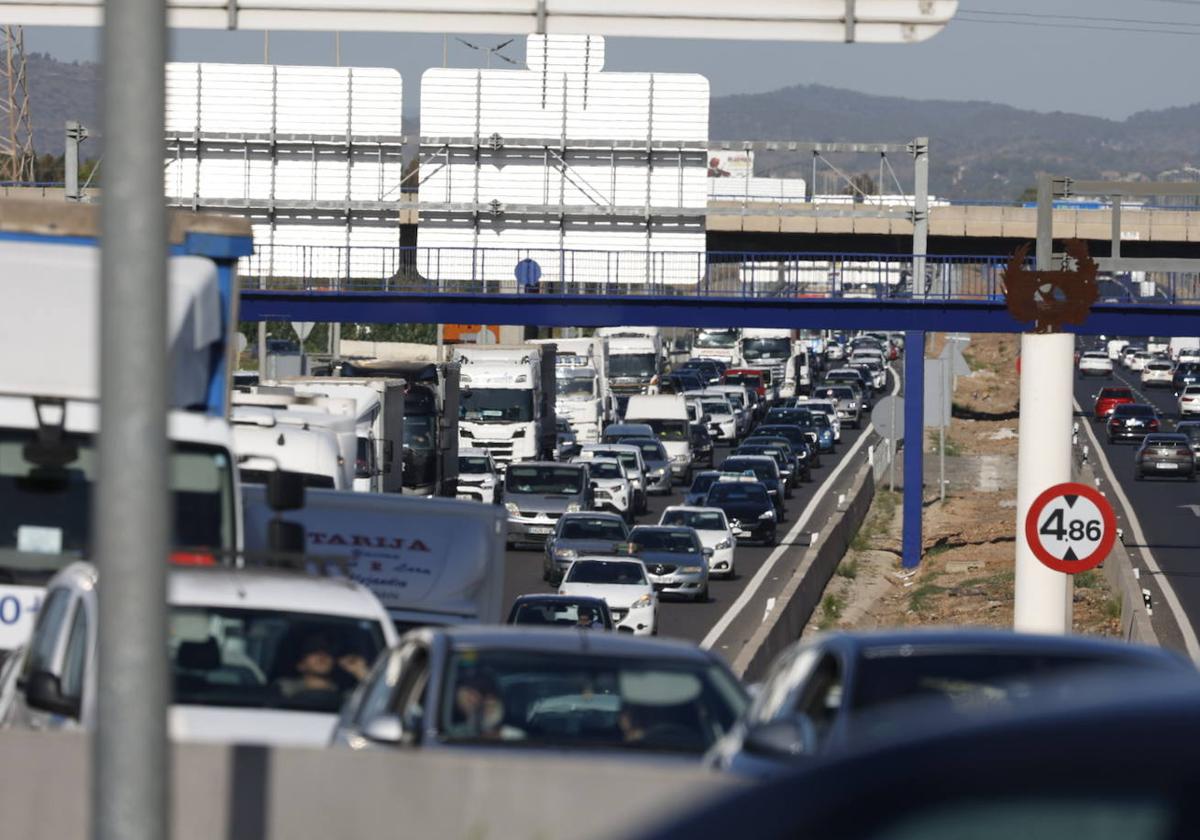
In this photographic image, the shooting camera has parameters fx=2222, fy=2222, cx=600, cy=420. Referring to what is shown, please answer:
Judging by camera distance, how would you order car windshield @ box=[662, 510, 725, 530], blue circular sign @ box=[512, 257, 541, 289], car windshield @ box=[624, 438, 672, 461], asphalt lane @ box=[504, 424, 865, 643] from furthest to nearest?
car windshield @ box=[624, 438, 672, 461] → blue circular sign @ box=[512, 257, 541, 289] → car windshield @ box=[662, 510, 725, 530] → asphalt lane @ box=[504, 424, 865, 643]

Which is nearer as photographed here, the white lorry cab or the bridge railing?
the white lorry cab

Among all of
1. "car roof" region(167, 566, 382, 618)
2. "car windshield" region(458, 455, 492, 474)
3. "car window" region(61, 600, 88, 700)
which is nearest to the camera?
"car window" region(61, 600, 88, 700)

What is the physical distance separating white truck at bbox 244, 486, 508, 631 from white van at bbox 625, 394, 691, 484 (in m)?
44.2

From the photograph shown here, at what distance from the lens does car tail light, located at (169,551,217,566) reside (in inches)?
490

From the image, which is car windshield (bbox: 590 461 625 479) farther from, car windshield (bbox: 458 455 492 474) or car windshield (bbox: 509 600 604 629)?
car windshield (bbox: 509 600 604 629)

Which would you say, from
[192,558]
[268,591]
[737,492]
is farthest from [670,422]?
[268,591]

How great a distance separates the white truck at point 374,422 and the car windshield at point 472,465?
8704mm

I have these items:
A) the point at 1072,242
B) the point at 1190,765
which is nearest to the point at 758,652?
the point at 1072,242

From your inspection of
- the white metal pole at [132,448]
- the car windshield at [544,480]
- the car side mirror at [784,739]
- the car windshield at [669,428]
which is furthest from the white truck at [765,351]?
the white metal pole at [132,448]

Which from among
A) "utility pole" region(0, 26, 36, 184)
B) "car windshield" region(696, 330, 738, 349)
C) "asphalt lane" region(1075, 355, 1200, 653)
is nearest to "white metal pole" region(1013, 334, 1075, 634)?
"asphalt lane" region(1075, 355, 1200, 653)

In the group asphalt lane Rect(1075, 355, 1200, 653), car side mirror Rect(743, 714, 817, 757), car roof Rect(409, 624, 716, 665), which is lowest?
asphalt lane Rect(1075, 355, 1200, 653)

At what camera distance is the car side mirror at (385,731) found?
9070mm

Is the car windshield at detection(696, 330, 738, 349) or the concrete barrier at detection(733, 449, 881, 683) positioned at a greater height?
the car windshield at detection(696, 330, 738, 349)

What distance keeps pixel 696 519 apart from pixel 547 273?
534 cm
